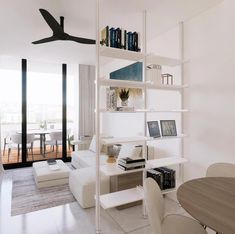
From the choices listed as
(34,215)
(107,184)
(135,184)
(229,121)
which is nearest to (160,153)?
(135,184)

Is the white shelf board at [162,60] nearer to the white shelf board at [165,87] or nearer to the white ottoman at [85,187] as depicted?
the white shelf board at [165,87]

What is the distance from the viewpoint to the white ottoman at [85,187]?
2629mm

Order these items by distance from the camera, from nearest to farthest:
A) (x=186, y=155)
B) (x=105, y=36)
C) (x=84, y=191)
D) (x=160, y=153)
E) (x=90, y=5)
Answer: (x=105, y=36) < (x=90, y=5) < (x=84, y=191) < (x=186, y=155) < (x=160, y=153)

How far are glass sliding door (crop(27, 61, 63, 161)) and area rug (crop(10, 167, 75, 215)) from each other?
1.63 metres

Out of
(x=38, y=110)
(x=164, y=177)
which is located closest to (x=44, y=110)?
(x=38, y=110)

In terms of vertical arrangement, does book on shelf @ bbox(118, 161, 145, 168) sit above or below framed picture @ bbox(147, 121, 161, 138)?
below

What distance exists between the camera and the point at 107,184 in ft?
9.34

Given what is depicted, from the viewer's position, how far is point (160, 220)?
1.25m

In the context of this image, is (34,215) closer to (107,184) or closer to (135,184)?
(107,184)

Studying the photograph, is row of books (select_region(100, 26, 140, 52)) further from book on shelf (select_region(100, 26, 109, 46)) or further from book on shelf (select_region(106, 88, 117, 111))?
book on shelf (select_region(106, 88, 117, 111))

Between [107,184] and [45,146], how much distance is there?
3.24m

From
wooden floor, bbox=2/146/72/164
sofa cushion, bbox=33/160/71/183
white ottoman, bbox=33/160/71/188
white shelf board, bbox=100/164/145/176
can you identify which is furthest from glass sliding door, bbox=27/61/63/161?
white shelf board, bbox=100/164/145/176

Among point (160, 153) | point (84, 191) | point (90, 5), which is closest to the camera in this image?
point (90, 5)

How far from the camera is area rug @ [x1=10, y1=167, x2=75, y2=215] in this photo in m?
2.68
